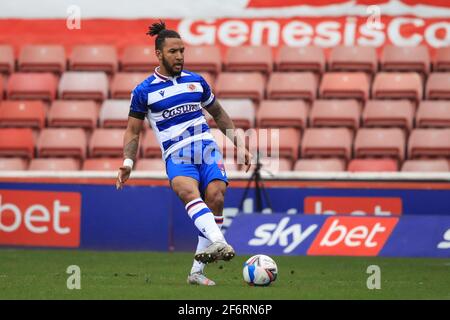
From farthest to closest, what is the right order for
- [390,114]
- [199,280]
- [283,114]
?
[283,114] < [390,114] < [199,280]

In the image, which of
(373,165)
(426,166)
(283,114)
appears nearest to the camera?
(426,166)

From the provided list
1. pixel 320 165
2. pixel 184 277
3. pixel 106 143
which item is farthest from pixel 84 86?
pixel 184 277

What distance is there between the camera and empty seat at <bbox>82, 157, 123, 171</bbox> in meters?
16.5

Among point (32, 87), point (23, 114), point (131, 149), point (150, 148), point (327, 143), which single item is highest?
point (32, 87)

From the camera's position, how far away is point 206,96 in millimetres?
10273

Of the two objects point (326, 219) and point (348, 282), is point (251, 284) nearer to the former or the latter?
point (348, 282)

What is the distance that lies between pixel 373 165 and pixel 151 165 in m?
3.16

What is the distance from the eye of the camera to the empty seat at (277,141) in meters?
16.0

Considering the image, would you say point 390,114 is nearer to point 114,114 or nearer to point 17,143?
point 114,114

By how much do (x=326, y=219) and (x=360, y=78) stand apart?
12.0ft

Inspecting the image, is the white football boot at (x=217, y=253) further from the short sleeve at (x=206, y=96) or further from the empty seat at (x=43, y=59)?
the empty seat at (x=43, y=59)

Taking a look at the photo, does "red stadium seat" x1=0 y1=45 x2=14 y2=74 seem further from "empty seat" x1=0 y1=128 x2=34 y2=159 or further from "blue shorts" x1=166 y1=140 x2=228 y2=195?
"blue shorts" x1=166 y1=140 x2=228 y2=195

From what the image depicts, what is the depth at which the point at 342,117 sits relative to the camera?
16859 mm
